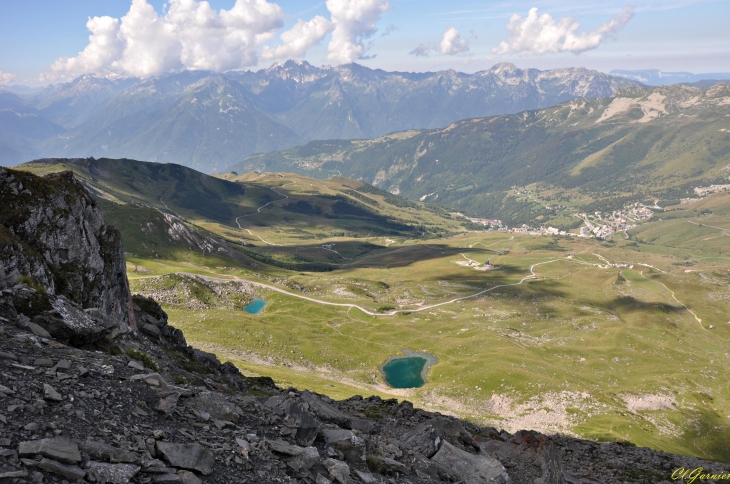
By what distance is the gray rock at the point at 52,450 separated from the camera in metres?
11.8

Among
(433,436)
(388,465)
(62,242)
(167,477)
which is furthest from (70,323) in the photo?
(433,436)

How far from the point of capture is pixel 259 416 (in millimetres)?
20797

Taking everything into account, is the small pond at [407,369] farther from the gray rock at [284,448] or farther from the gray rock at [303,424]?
the gray rock at [284,448]

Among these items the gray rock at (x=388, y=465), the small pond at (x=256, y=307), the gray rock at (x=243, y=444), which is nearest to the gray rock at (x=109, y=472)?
the gray rock at (x=243, y=444)

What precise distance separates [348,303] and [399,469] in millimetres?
130464

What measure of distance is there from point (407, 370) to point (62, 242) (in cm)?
8405

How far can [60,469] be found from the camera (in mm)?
11688

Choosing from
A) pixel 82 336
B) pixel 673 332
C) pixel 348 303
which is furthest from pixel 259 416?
pixel 673 332

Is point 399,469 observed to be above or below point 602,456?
above

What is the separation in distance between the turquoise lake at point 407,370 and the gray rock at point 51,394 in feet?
293

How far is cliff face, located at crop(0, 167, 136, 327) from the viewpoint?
111 ft

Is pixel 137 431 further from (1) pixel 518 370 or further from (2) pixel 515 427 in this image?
(1) pixel 518 370

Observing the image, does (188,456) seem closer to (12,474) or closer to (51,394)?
(12,474)

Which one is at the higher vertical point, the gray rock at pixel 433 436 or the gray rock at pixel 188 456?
the gray rock at pixel 188 456
